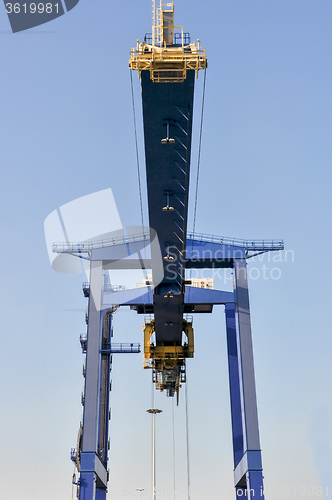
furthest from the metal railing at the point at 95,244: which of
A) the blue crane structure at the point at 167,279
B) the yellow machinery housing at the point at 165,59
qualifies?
the yellow machinery housing at the point at 165,59

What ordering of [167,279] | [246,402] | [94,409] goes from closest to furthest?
[167,279]
[246,402]
[94,409]

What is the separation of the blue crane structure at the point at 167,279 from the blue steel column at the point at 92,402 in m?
0.05

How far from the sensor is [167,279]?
20.5m

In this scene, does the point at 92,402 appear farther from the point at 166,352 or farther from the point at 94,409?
the point at 166,352

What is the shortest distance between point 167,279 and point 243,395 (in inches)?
414

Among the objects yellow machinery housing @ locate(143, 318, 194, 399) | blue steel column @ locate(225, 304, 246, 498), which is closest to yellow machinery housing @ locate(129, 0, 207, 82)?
yellow machinery housing @ locate(143, 318, 194, 399)

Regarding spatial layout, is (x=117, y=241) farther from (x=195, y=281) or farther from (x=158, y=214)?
(x=158, y=214)

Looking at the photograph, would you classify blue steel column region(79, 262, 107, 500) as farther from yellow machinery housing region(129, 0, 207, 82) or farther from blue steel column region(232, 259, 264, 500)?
yellow machinery housing region(129, 0, 207, 82)

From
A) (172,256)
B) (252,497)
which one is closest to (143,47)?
(172,256)

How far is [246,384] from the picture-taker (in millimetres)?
28000

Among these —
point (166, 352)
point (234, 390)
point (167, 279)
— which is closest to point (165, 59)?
point (167, 279)

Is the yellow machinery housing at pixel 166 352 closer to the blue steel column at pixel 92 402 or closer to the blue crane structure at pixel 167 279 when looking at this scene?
the blue crane structure at pixel 167 279

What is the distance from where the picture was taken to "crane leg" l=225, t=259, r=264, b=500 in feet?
86.4

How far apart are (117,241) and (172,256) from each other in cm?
1351
